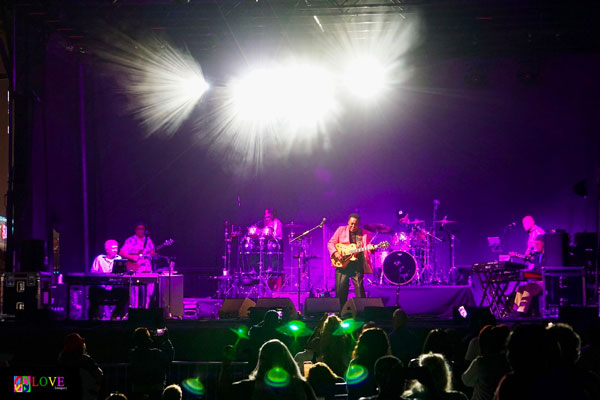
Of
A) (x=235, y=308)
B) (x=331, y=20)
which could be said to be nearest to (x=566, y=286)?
(x=235, y=308)

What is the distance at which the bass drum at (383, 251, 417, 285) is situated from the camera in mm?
14633

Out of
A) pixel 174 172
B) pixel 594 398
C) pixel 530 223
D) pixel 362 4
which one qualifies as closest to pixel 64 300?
pixel 174 172

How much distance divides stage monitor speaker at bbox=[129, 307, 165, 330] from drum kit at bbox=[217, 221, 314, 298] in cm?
532

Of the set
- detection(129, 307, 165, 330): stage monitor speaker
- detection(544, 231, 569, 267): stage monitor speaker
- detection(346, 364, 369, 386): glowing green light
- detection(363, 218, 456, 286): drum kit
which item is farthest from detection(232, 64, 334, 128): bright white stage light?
detection(346, 364, 369, 386): glowing green light

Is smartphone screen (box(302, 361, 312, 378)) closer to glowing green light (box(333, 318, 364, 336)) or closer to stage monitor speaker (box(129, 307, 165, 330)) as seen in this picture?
glowing green light (box(333, 318, 364, 336))

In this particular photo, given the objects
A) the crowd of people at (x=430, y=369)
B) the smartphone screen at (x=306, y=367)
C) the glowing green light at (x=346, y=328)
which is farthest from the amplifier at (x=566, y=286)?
the smartphone screen at (x=306, y=367)

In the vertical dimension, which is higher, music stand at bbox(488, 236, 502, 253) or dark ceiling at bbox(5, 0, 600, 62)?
dark ceiling at bbox(5, 0, 600, 62)

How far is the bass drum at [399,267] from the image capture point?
1463cm

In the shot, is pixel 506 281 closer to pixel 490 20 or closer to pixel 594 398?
pixel 490 20

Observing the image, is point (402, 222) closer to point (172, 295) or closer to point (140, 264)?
point (172, 295)

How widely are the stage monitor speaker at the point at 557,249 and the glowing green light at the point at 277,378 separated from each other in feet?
30.7

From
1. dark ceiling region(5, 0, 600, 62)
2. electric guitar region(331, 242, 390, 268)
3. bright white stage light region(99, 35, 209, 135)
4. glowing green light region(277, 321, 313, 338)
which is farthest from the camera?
bright white stage light region(99, 35, 209, 135)

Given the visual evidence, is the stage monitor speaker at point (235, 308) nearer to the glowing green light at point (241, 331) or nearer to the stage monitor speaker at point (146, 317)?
the glowing green light at point (241, 331)

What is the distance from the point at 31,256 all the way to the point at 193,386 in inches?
206
